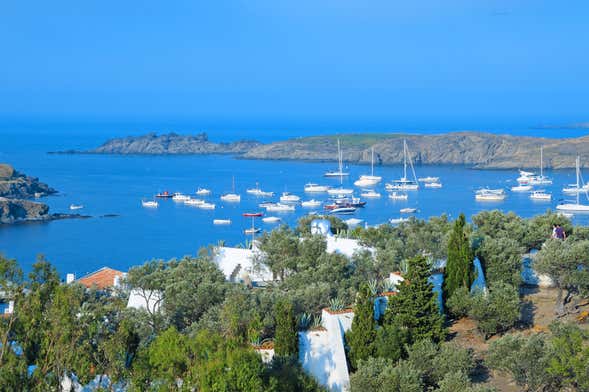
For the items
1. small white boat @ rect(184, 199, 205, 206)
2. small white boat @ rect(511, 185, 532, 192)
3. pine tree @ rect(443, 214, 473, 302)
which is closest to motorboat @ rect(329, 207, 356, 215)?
small white boat @ rect(184, 199, 205, 206)

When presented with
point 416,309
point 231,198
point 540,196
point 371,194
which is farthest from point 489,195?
point 416,309

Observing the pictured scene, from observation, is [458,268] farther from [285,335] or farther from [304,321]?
[285,335]

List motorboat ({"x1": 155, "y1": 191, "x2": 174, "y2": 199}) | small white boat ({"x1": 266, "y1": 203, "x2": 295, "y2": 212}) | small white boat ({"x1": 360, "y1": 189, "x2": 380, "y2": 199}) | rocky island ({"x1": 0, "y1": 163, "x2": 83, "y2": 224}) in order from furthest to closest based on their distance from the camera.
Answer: motorboat ({"x1": 155, "y1": 191, "x2": 174, "y2": 199}) → small white boat ({"x1": 360, "y1": 189, "x2": 380, "y2": 199}) → small white boat ({"x1": 266, "y1": 203, "x2": 295, "y2": 212}) → rocky island ({"x1": 0, "y1": 163, "x2": 83, "y2": 224})

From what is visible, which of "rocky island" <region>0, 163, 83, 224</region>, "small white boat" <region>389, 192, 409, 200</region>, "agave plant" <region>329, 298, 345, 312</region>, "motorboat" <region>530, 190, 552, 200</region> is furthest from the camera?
"small white boat" <region>389, 192, 409, 200</region>

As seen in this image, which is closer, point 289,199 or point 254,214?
point 254,214

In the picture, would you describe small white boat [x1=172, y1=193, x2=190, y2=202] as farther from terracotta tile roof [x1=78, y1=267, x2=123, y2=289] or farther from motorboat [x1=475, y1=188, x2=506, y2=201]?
terracotta tile roof [x1=78, y1=267, x2=123, y2=289]

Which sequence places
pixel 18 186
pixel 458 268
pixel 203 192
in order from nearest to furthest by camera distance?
pixel 458 268, pixel 18 186, pixel 203 192

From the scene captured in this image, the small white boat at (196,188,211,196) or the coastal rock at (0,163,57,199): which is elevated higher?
the coastal rock at (0,163,57,199)
